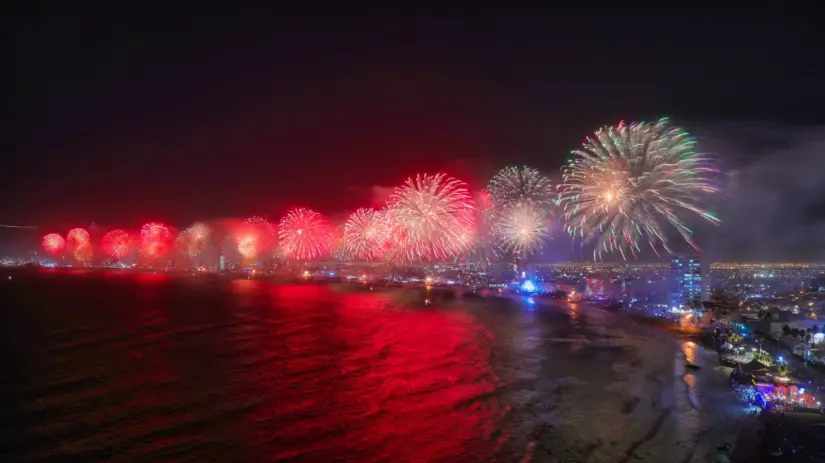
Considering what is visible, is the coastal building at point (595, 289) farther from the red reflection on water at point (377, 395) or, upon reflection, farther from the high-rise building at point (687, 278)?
the red reflection on water at point (377, 395)

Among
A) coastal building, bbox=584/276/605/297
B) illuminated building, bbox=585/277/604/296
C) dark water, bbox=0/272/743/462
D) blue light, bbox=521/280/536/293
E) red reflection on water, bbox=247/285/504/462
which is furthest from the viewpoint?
blue light, bbox=521/280/536/293

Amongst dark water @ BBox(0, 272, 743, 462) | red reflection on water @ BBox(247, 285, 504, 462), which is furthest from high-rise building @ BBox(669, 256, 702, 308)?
red reflection on water @ BBox(247, 285, 504, 462)

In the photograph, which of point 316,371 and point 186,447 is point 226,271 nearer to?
point 316,371

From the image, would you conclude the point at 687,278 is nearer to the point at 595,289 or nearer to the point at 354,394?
the point at 595,289

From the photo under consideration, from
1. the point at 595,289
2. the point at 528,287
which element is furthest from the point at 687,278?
the point at 528,287

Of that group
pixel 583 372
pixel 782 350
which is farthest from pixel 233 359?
pixel 782 350

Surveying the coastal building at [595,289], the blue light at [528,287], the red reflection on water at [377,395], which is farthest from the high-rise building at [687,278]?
the red reflection on water at [377,395]

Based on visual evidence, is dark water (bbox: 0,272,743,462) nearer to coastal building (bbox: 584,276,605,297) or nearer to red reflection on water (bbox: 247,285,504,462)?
red reflection on water (bbox: 247,285,504,462)

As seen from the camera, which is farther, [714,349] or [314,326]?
[314,326]
